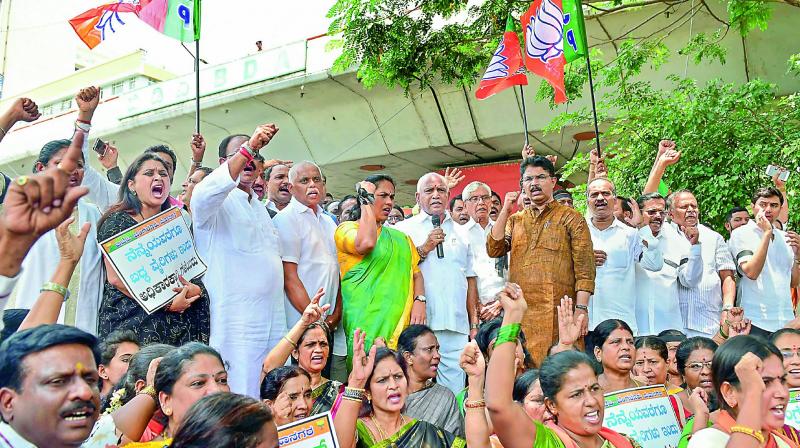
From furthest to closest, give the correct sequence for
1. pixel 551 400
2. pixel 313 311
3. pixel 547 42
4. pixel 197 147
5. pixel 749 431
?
pixel 547 42
pixel 197 147
pixel 313 311
pixel 551 400
pixel 749 431

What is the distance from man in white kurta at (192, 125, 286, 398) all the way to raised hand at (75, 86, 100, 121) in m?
0.68

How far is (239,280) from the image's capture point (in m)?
4.20

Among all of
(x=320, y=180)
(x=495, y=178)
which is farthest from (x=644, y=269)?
(x=495, y=178)

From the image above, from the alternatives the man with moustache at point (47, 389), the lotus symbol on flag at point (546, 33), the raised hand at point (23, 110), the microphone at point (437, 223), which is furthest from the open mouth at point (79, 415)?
the lotus symbol on flag at point (546, 33)

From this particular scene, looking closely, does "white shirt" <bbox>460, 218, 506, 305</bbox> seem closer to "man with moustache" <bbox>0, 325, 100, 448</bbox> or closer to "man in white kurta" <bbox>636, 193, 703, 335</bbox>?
"man in white kurta" <bbox>636, 193, 703, 335</bbox>

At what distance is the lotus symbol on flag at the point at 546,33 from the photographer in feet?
23.1

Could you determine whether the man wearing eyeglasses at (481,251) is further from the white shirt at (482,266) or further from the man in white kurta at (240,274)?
the man in white kurta at (240,274)

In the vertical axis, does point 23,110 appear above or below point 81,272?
above

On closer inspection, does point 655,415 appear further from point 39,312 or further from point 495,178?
point 495,178

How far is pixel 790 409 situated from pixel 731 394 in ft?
3.04

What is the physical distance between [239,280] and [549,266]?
6.77ft

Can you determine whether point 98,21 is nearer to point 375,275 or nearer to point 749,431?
point 375,275

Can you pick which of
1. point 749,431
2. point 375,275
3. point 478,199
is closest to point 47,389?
point 749,431

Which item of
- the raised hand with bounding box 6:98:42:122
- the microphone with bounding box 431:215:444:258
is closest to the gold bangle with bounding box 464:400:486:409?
the raised hand with bounding box 6:98:42:122
